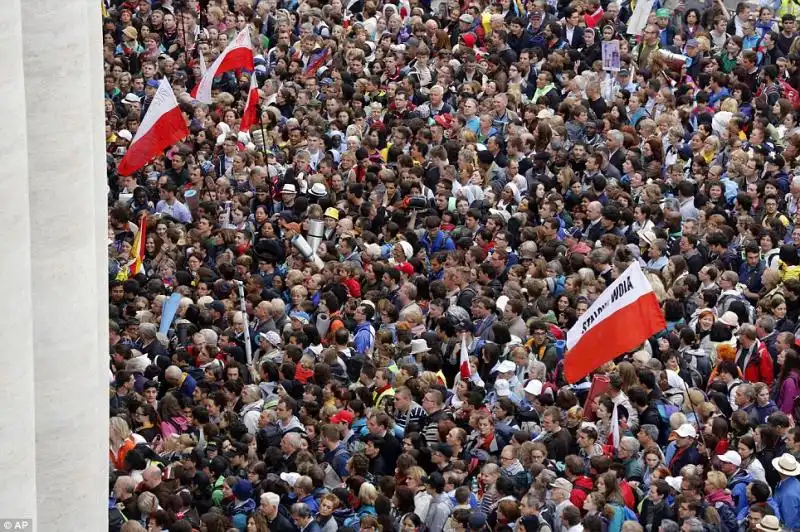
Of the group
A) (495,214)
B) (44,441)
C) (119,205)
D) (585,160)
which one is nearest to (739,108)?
(585,160)

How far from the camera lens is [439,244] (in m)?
24.3

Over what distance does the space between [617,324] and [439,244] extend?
5.51 meters

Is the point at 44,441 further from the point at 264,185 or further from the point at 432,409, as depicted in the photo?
the point at 264,185

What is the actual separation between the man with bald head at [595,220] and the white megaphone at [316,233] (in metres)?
3.31

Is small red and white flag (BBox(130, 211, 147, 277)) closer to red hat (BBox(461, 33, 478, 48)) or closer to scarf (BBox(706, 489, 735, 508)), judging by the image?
red hat (BBox(461, 33, 478, 48))

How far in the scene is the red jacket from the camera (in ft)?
67.8

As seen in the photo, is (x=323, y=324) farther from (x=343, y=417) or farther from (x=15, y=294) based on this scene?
(x=15, y=294)

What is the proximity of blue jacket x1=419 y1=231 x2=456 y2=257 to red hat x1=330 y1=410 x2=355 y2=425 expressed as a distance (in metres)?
4.46

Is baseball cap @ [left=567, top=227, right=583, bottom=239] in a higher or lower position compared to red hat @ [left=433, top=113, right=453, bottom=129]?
higher

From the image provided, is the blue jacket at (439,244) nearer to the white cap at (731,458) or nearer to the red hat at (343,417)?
the red hat at (343,417)

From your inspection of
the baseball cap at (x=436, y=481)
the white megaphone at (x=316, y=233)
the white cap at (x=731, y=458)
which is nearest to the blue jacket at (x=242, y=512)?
the baseball cap at (x=436, y=481)

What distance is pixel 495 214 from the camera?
960 inches

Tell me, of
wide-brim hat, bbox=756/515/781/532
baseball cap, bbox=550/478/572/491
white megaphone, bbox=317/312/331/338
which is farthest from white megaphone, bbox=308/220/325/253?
wide-brim hat, bbox=756/515/781/532

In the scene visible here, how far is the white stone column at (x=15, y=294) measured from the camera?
13930 millimetres
